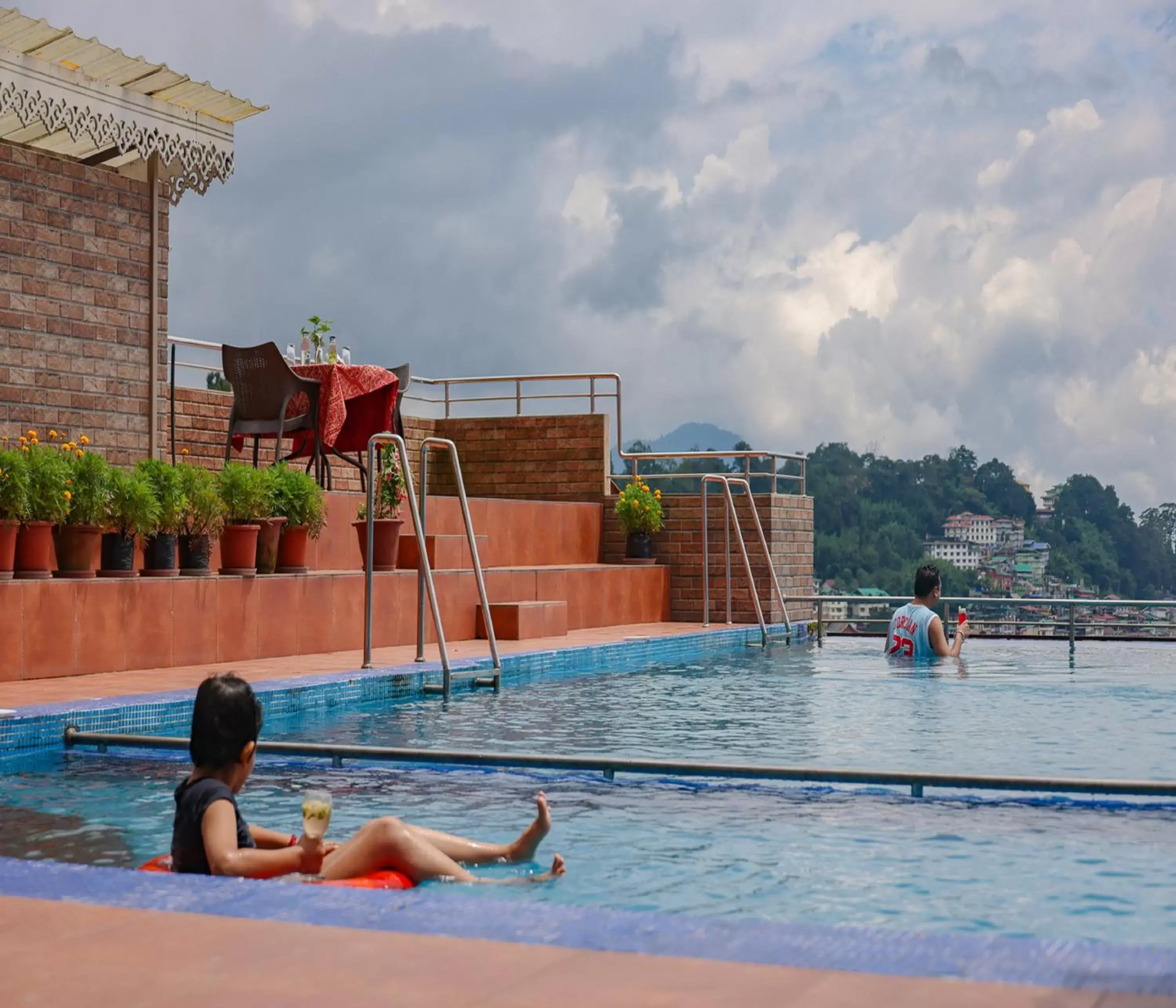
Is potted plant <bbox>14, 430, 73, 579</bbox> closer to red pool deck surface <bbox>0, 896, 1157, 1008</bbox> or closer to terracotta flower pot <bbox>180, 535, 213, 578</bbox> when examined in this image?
terracotta flower pot <bbox>180, 535, 213, 578</bbox>

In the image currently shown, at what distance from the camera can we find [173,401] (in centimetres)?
1222

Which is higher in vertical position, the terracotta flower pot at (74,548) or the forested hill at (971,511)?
the forested hill at (971,511)

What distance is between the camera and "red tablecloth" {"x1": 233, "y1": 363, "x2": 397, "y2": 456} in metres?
11.5

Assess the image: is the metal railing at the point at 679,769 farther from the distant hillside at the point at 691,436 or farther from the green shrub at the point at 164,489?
the distant hillside at the point at 691,436

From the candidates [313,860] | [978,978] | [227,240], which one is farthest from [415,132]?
[978,978]

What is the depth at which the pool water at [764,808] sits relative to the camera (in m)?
4.18

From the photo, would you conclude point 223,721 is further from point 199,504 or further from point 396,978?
point 199,504

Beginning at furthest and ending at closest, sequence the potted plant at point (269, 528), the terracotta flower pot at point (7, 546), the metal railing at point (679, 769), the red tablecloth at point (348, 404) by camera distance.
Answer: the red tablecloth at point (348, 404) < the potted plant at point (269, 528) < the terracotta flower pot at point (7, 546) < the metal railing at point (679, 769)

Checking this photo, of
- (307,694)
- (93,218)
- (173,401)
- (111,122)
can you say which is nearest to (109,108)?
(111,122)

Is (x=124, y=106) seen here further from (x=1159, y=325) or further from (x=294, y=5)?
(x=1159, y=325)

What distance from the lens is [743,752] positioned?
271 inches

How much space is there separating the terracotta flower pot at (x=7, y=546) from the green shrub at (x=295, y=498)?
209 centimetres

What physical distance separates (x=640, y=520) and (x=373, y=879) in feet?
40.8

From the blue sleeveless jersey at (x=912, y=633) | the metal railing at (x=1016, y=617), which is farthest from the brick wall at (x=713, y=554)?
the blue sleeveless jersey at (x=912, y=633)
